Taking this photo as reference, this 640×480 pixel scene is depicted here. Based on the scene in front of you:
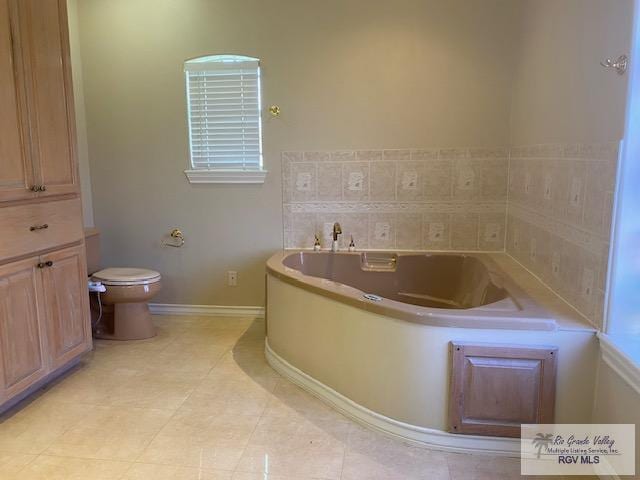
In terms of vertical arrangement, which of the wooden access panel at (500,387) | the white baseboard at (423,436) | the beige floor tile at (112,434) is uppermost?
the wooden access panel at (500,387)

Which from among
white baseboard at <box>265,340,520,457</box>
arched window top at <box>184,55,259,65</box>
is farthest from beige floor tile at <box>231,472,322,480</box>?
arched window top at <box>184,55,259,65</box>

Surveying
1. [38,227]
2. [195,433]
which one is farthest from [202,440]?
[38,227]

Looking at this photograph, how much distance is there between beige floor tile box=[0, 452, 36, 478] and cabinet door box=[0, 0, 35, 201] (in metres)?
1.12

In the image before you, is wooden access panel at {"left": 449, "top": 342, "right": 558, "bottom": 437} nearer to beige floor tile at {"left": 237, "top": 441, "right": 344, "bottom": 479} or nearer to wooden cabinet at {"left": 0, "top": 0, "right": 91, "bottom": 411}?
beige floor tile at {"left": 237, "top": 441, "right": 344, "bottom": 479}

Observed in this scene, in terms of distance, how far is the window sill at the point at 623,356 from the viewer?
5.64 feet

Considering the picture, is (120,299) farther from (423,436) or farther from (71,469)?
(423,436)

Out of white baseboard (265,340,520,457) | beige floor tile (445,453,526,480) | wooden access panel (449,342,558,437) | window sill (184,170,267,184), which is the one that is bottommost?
beige floor tile (445,453,526,480)

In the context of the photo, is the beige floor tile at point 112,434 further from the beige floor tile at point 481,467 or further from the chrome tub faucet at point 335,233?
the chrome tub faucet at point 335,233

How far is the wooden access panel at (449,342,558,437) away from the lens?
2.06 m

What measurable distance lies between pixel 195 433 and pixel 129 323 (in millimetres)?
1416

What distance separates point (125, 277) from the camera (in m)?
3.35

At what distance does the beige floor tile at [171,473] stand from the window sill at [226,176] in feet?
7.06

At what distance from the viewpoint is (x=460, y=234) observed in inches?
139

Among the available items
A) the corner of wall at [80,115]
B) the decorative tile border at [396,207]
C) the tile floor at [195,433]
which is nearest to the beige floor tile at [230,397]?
the tile floor at [195,433]
